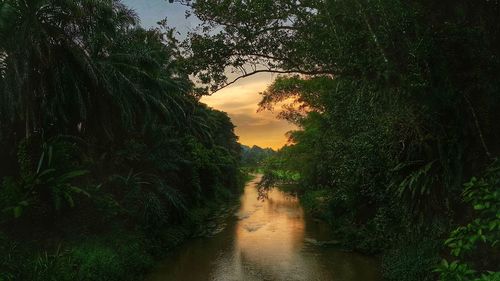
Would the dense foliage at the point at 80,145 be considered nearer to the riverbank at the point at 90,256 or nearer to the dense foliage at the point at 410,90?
the riverbank at the point at 90,256

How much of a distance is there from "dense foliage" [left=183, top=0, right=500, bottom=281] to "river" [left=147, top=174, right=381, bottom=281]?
74.5 inches

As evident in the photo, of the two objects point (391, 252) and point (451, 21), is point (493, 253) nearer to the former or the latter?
point (451, 21)

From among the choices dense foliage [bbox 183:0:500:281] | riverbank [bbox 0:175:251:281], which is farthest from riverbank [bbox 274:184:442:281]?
riverbank [bbox 0:175:251:281]

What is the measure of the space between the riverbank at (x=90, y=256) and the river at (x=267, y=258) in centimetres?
63

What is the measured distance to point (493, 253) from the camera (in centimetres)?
759

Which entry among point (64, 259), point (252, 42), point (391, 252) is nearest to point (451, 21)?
point (252, 42)

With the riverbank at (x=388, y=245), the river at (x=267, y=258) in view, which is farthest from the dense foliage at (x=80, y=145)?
the riverbank at (x=388, y=245)

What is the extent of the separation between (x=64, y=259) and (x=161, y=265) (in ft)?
15.5

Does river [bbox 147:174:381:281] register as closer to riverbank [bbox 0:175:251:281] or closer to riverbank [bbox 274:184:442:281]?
riverbank [bbox 274:184:442:281]

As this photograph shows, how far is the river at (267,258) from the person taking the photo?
1362 centimetres

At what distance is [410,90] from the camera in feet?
26.3

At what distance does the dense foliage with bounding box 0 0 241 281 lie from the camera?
12.6m

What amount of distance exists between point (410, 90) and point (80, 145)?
44.1ft

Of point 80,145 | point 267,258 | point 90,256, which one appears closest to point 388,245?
point 267,258
